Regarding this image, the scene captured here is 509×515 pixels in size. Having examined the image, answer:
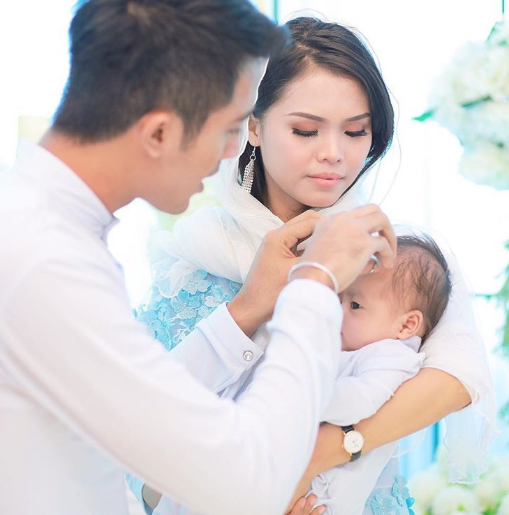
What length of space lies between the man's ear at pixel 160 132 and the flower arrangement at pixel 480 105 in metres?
1.27

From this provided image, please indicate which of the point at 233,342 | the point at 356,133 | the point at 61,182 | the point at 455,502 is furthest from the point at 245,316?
the point at 455,502

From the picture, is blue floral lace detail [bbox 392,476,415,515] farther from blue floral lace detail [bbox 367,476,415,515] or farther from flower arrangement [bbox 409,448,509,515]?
flower arrangement [bbox 409,448,509,515]

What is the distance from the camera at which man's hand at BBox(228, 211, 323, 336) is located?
4.95 ft

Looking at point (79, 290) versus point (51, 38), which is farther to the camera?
point (51, 38)

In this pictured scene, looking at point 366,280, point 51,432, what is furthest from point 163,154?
point 366,280

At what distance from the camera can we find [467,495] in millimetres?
2688

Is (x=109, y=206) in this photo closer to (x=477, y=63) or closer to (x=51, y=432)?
(x=51, y=432)

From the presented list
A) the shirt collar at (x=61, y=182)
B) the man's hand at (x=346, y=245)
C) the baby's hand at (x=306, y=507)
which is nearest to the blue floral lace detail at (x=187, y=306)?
the baby's hand at (x=306, y=507)

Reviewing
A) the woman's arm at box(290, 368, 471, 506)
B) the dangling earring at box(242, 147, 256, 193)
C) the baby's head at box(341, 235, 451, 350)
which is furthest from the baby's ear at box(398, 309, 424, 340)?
the dangling earring at box(242, 147, 256, 193)

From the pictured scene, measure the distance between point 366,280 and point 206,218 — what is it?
1.39 ft

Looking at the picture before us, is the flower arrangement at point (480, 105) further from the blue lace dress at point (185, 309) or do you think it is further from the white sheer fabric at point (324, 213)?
the blue lace dress at point (185, 309)

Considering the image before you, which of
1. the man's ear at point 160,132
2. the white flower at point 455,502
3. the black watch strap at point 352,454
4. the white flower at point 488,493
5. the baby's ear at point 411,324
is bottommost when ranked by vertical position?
the white flower at point 455,502

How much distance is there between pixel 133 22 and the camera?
109 centimetres

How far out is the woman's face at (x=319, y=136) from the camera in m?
1.70
